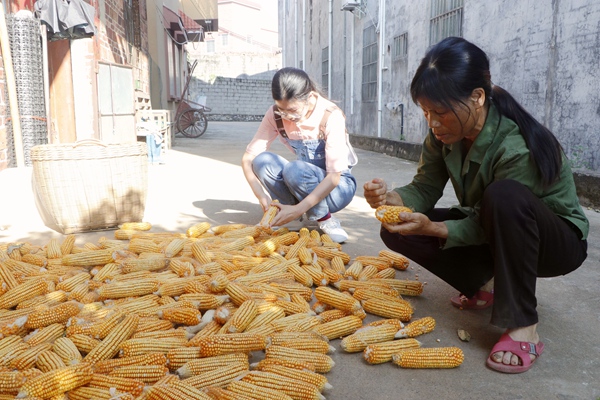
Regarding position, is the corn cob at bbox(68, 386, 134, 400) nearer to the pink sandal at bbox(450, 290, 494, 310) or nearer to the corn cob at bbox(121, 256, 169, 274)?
the corn cob at bbox(121, 256, 169, 274)

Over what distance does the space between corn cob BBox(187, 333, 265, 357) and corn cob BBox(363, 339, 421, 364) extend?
1.40ft

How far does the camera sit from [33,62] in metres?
7.33

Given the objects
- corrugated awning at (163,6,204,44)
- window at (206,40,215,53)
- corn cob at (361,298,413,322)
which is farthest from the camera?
window at (206,40,215,53)

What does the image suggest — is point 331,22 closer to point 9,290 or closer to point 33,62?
point 33,62

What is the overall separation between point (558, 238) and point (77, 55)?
891cm

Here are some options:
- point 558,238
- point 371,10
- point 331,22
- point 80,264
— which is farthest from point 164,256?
point 331,22

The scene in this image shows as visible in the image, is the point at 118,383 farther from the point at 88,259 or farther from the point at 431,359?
the point at 88,259

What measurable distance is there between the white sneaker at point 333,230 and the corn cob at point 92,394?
2.37 m

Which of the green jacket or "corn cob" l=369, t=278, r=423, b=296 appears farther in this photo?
"corn cob" l=369, t=278, r=423, b=296

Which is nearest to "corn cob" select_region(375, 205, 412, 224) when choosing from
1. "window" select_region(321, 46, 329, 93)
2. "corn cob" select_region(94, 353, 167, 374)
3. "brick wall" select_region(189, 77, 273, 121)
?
"corn cob" select_region(94, 353, 167, 374)

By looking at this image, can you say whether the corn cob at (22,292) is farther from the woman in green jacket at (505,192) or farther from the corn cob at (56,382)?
the woman in green jacket at (505,192)

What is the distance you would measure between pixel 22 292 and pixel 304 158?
222 cm

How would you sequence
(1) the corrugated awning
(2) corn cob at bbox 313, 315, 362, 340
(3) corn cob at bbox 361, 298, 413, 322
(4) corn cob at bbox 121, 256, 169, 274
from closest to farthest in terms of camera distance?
1. (2) corn cob at bbox 313, 315, 362, 340
2. (3) corn cob at bbox 361, 298, 413, 322
3. (4) corn cob at bbox 121, 256, 169, 274
4. (1) the corrugated awning

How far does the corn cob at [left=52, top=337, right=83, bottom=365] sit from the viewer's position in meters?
1.98
